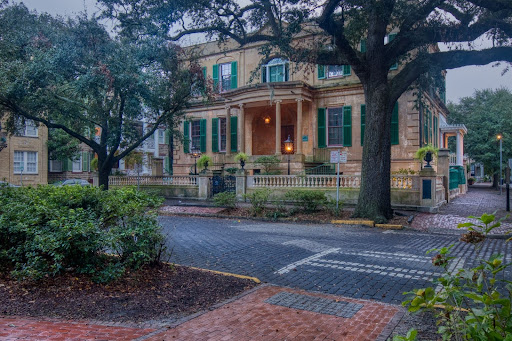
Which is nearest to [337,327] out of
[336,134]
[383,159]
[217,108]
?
[383,159]

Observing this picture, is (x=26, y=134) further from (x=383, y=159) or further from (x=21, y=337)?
(x=21, y=337)

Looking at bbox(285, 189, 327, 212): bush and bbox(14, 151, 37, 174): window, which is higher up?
bbox(14, 151, 37, 174): window

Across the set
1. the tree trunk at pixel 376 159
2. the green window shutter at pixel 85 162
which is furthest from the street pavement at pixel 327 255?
the green window shutter at pixel 85 162

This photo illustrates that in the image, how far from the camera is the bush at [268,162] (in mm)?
22219

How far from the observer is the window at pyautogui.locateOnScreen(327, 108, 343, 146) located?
79.1ft

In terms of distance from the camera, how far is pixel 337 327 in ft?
13.8

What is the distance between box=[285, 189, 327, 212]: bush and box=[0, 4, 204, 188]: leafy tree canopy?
7.53 meters

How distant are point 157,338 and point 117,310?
1.00 meters

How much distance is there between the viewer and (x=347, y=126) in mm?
23625

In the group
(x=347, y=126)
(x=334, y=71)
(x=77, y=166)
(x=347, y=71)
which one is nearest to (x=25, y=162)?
(x=77, y=166)

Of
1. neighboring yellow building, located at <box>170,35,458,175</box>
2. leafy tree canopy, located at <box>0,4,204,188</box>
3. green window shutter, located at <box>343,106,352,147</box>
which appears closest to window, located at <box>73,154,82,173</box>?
neighboring yellow building, located at <box>170,35,458,175</box>

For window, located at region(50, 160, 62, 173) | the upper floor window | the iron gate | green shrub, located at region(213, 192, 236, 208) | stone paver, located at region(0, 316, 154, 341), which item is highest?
the upper floor window

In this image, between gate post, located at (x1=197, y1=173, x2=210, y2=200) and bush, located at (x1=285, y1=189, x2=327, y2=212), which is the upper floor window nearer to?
gate post, located at (x1=197, y1=173, x2=210, y2=200)

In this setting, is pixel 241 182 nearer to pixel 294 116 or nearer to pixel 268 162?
pixel 268 162
